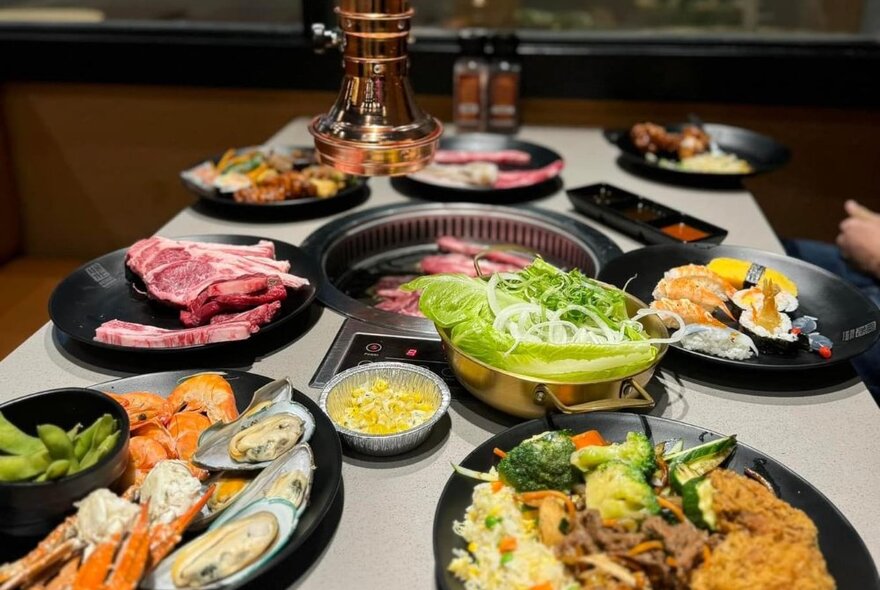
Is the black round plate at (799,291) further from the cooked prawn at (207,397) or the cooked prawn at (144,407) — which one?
the cooked prawn at (144,407)

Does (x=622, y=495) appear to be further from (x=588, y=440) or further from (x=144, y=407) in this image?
(x=144, y=407)

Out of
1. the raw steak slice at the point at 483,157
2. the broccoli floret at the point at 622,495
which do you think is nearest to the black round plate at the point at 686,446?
the broccoli floret at the point at 622,495

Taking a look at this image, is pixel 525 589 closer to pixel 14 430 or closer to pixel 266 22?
pixel 14 430

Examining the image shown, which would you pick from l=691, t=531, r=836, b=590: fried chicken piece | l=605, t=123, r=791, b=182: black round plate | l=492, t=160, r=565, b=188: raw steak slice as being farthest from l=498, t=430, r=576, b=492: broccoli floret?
l=605, t=123, r=791, b=182: black round plate

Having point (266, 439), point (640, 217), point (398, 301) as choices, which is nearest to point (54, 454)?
point (266, 439)

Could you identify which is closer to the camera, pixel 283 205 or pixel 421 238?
pixel 283 205

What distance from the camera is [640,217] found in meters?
2.55

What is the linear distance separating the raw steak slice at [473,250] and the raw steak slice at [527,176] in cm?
29

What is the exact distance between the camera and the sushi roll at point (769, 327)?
1.75 meters

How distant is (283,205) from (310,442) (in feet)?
4.43

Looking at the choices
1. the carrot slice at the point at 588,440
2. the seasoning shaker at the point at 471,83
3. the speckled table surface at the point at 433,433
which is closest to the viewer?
the speckled table surface at the point at 433,433

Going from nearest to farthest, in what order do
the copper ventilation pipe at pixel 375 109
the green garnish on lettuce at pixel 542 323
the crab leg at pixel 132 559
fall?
the crab leg at pixel 132 559
the green garnish on lettuce at pixel 542 323
the copper ventilation pipe at pixel 375 109

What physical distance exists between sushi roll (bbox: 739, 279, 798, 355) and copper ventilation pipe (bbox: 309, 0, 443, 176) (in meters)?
0.87

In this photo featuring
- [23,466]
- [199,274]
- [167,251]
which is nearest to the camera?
[23,466]
